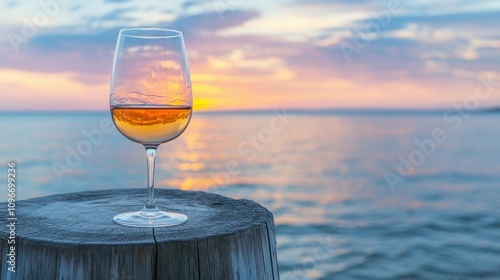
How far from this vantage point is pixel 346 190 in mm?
24359

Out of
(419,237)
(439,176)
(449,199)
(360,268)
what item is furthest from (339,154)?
(360,268)

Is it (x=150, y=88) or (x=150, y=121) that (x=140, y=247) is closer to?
(x=150, y=121)

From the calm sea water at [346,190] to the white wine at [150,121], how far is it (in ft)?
34.0

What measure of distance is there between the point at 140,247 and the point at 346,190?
23.3 meters

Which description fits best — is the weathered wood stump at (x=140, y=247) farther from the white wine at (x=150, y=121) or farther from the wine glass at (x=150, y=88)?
the white wine at (x=150, y=121)

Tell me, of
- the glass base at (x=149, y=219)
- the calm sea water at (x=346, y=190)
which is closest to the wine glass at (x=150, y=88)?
the glass base at (x=149, y=219)

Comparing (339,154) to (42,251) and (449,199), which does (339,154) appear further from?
(42,251)

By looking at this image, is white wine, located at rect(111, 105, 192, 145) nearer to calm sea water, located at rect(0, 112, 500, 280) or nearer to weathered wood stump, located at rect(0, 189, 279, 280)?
weathered wood stump, located at rect(0, 189, 279, 280)

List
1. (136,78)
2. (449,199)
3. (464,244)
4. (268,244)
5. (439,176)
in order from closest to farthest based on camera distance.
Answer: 1. (136,78)
2. (268,244)
3. (464,244)
4. (449,199)
5. (439,176)

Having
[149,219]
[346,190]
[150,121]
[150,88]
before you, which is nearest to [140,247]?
[149,219]

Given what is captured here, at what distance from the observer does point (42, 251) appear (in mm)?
1748

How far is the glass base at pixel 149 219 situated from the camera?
1.96 meters

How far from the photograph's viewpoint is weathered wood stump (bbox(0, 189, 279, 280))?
170 cm

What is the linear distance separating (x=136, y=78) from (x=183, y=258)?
0.70 metres
